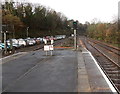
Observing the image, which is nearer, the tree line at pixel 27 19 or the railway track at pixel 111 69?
the railway track at pixel 111 69

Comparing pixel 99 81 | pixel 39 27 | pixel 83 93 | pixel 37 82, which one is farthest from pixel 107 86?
pixel 39 27

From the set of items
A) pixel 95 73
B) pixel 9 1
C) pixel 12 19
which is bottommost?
pixel 95 73

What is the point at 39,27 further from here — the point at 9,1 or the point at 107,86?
the point at 107,86

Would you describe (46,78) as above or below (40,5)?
below

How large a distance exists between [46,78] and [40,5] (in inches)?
4117

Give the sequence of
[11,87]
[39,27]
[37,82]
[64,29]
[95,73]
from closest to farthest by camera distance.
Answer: [11,87], [37,82], [95,73], [39,27], [64,29]

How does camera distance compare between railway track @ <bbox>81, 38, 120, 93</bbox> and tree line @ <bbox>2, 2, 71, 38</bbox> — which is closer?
railway track @ <bbox>81, 38, 120, 93</bbox>

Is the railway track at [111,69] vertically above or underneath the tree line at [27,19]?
underneath

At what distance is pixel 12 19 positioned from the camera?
6119 centimetres

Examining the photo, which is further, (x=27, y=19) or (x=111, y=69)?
(x=27, y=19)

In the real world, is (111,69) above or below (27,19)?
below

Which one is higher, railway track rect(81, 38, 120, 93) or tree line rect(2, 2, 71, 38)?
tree line rect(2, 2, 71, 38)

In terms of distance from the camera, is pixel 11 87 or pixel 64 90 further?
pixel 11 87

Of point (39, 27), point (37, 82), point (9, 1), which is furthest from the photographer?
point (39, 27)
